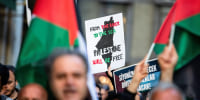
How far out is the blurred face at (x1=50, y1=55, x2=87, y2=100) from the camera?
9.26ft

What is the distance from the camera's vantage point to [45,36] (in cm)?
386

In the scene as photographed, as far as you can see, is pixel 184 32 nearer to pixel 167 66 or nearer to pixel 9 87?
pixel 167 66

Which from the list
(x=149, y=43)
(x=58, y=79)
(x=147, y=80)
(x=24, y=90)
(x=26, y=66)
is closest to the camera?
(x=58, y=79)

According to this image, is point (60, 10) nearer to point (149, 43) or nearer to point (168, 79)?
point (168, 79)

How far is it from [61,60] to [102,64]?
232 centimetres

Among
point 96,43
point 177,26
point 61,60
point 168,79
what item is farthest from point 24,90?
point 96,43

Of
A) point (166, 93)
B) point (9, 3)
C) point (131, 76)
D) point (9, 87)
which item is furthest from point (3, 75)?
point (9, 3)

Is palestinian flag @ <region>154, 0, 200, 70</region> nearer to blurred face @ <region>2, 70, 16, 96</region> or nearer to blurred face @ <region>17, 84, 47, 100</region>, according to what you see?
blurred face @ <region>17, 84, 47, 100</region>

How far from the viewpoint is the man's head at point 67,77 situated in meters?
2.82

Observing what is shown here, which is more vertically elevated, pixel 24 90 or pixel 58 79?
pixel 58 79

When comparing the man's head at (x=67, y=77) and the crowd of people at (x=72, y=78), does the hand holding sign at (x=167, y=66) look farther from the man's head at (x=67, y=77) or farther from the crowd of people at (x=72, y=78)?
the man's head at (x=67, y=77)

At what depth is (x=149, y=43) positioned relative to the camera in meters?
13.1

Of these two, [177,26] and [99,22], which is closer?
[177,26]

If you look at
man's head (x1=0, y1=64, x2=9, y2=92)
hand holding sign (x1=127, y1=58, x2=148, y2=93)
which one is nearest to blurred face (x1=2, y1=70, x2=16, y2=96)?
man's head (x1=0, y1=64, x2=9, y2=92)
